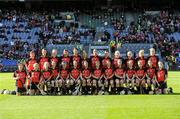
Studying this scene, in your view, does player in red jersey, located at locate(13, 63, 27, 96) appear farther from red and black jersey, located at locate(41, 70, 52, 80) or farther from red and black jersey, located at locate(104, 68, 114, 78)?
red and black jersey, located at locate(104, 68, 114, 78)

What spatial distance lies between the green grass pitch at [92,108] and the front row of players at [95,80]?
1.56 m

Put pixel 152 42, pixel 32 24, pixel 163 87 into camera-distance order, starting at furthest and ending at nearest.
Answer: pixel 32 24 → pixel 152 42 → pixel 163 87

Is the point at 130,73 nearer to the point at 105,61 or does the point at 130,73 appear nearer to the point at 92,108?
the point at 105,61

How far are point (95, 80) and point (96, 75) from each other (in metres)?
0.19

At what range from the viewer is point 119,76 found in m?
17.8

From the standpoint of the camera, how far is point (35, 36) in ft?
165

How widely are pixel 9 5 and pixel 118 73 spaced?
41125mm

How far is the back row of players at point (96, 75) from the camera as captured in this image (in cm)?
1769

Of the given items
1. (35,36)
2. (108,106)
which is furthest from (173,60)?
(108,106)

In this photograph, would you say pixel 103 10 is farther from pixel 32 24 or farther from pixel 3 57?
pixel 3 57

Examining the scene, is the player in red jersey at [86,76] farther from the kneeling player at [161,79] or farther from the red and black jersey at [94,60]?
the kneeling player at [161,79]

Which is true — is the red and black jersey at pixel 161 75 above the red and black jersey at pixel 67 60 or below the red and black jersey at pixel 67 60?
below

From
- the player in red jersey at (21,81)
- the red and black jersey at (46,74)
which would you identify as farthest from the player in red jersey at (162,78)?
the player in red jersey at (21,81)

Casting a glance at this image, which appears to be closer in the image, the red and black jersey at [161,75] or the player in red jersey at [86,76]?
the red and black jersey at [161,75]
